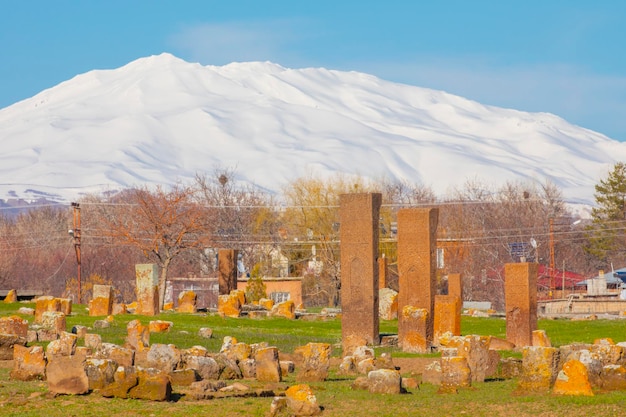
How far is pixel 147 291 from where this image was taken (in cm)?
4209

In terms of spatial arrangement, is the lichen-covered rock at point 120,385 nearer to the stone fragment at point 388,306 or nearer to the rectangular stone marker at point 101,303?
the rectangular stone marker at point 101,303

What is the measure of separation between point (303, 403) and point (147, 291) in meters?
23.6

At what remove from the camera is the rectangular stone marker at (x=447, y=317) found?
31391 mm

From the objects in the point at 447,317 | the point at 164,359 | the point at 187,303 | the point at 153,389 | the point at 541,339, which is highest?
the point at 187,303

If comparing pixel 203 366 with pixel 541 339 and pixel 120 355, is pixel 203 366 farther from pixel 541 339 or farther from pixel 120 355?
pixel 541 339

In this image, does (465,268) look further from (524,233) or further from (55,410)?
(55,410)

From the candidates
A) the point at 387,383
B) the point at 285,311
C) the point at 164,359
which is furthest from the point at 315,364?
the point at 285,311

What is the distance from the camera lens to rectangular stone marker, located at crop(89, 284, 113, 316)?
132ft

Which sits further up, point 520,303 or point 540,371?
point 520,303

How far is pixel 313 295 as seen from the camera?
3214 inches

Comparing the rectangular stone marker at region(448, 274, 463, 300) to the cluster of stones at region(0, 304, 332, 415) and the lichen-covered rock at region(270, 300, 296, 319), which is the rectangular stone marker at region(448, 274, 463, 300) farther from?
the cluster of stones at region(0, 304, 332, 415)

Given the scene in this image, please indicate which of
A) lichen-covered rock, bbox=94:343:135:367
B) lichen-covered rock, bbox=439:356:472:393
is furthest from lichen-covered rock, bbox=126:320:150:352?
lichen-covered rock, bbox=439:356:472:393

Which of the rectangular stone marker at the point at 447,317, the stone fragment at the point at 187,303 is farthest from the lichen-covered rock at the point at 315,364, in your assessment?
the stone fragment at the point at 187,303

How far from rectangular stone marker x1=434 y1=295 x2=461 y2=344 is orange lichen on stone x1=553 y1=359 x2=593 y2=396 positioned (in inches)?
422
